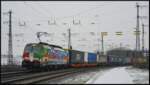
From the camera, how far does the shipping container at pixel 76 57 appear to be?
161 ft

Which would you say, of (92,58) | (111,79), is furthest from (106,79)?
(92,58)

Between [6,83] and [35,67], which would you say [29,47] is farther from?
[6,83]

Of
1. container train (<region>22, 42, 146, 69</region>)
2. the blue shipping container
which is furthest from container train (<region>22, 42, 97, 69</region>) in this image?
the blue shipping container

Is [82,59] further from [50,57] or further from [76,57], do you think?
[50,57]

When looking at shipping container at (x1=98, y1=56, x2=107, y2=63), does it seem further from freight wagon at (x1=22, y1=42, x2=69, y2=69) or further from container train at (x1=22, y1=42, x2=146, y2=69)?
freight wagon at (x1=22, y1=42, x2=69, y2=69)

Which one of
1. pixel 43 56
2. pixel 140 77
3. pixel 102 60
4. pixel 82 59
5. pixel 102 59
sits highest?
pixel 43 56

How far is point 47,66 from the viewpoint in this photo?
3566cm

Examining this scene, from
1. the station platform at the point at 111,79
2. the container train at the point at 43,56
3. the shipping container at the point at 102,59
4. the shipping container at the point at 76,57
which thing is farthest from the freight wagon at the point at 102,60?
the station platform at the point at 111,79

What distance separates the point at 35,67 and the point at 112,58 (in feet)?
165

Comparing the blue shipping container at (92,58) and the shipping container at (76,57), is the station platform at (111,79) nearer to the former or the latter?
the shipping container at (76,57)

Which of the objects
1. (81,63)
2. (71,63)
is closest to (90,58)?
(81,63)

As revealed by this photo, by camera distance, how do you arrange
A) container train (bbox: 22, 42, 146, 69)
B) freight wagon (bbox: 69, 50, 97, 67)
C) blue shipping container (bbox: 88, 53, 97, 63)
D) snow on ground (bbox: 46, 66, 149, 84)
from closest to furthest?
1. snow on ground (bbox: 46, 66, 149, 84)
2. container train (bbox: 22, 42, 146, 69)
3. freight wagon (bbox: 69, 50, 97, 67)
4. blue shipping container (bbox: 88, 53, 97, 63)

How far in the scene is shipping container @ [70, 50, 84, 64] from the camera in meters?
49.1

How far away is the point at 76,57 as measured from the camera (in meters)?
50.8
